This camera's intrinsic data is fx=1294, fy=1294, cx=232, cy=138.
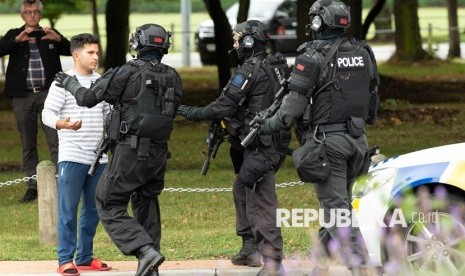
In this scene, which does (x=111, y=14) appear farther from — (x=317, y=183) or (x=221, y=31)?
(x=317, y=183)

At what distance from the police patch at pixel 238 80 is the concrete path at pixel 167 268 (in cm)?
131

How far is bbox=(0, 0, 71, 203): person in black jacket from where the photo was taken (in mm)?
13305

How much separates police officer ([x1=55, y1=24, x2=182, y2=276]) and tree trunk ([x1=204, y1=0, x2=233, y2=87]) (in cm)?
1468

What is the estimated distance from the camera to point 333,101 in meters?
8.65

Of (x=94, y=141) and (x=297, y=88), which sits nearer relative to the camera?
(x=297, y=88)

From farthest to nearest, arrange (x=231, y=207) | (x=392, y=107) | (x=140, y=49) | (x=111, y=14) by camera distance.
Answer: (x=111, y=14)
(x=392, y=107)
(x=231, y=207)
(x=140, y=49)

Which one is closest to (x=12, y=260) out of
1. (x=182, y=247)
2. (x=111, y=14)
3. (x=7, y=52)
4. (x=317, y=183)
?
(x=182, y=247)

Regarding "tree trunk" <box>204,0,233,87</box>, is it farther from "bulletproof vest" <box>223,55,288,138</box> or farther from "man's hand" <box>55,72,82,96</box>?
Answer: "man's hand" <box>55,72,82,96</box>

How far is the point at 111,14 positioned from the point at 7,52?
1237cm

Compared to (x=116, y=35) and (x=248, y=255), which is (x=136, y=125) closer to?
(x=248, y=255)

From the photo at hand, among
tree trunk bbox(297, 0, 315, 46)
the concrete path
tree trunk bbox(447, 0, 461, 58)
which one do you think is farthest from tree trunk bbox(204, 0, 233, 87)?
the concrete path

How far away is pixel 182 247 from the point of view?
420 inches

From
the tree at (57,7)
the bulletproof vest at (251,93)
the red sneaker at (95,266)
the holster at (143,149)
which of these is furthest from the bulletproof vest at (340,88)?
the tree at (57,7)

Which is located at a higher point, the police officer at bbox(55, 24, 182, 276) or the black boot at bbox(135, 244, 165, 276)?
the police officer at bbox(55, 24, 182, 276)
